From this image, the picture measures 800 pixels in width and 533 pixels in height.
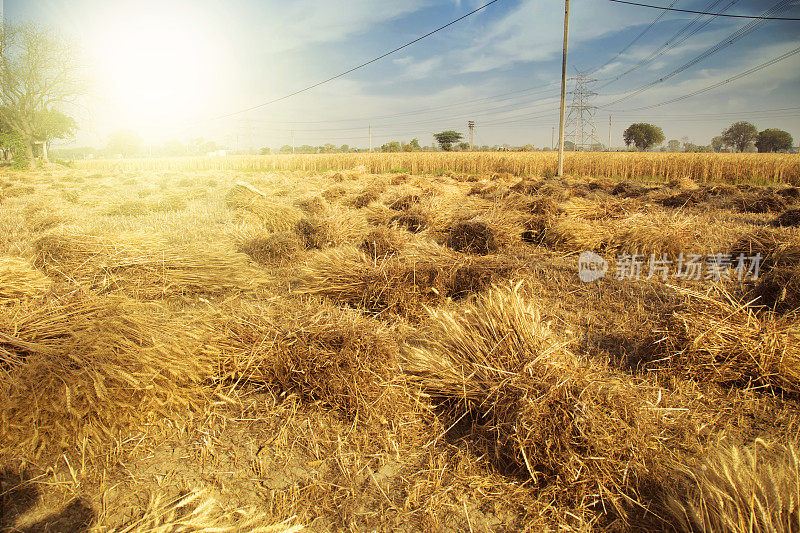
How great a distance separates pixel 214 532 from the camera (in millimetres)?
1472

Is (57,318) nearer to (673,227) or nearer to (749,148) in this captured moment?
(673,227)

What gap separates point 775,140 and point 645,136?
59.7 feet

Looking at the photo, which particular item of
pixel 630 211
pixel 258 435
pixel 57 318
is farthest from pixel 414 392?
pixel 630 211

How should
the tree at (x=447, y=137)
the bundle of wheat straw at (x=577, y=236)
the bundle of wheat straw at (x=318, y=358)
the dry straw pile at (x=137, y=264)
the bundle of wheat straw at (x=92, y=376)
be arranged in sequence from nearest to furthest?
1. the bundle of wheat straw at (x=92, y=376)
2. the bundle of wheat straw at (x=318, y=358)
3. the dry straw pile at (x=137, y=264)
4. the bundle of wheat straw at (x=577, y=236)
5. the tree at (x=447, y=137)

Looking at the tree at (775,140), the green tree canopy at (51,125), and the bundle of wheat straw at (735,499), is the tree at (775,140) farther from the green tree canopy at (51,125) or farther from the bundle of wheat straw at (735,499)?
the green tree canopy at (51,125)

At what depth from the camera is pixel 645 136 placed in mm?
74250

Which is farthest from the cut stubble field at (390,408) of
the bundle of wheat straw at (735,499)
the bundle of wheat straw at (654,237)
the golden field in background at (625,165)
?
the golden field in background at (625,165)

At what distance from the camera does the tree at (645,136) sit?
7394 cm

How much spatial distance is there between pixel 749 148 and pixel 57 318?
3952 inches

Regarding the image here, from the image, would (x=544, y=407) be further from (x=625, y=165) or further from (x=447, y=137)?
(x=447, y=137)

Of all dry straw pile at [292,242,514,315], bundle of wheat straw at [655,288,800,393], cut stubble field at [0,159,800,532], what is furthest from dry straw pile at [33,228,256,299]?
bundle of wheat straw at [655,288,800,393]

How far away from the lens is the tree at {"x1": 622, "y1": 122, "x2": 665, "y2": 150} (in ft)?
243

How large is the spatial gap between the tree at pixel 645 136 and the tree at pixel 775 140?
1455 centimetres

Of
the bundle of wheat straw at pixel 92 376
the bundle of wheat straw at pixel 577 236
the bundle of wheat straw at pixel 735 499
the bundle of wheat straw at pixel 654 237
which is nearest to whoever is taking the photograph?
the bundle of wheat straw at pixel 735 499
